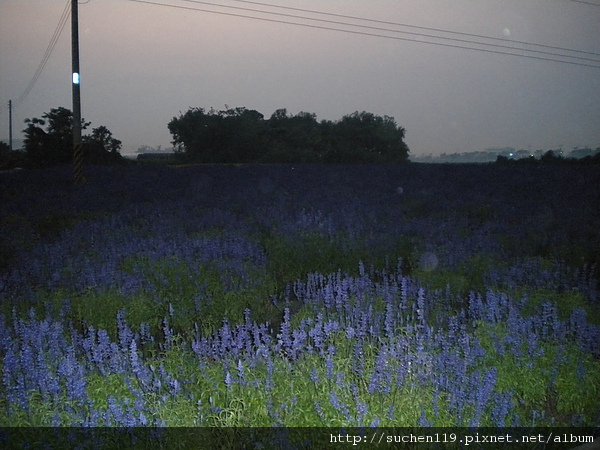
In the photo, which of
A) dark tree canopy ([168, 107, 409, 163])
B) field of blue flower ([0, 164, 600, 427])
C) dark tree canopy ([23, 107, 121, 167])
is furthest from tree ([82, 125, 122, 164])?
field of blue flower ([0, 164, 600, 427])

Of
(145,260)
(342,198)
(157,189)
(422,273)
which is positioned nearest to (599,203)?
(342,198)

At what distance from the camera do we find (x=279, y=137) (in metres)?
51.4

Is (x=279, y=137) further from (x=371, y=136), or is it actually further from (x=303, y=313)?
(x=303, y=313)

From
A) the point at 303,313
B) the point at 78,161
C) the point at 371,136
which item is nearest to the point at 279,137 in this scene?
the point at 371,136

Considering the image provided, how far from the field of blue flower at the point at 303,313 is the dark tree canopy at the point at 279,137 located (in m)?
33.5

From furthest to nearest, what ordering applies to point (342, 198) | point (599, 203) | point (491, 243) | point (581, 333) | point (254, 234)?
1. point (342, 198)
2. point (599, 203)
3. point (254, 234)
4. point (491, 243)
5. point (581, 333)

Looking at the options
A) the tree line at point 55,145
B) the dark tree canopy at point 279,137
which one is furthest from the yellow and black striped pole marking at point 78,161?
the dark tree canopy at point 279,137

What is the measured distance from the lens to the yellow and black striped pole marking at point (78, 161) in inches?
650

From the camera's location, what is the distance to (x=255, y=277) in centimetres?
627

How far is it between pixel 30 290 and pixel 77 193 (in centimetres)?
948

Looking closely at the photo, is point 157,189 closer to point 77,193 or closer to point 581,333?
point 77,193

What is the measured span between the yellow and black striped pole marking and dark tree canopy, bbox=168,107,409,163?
2611 cm

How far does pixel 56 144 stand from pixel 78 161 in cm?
2074

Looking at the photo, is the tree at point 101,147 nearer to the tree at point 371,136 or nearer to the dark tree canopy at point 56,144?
Result: the dark tree canopy at point 56,144
